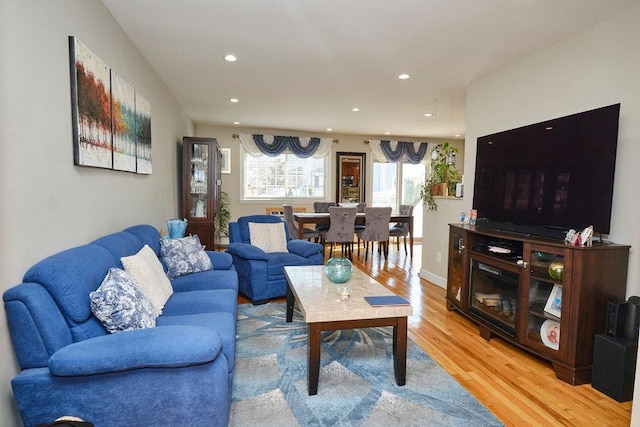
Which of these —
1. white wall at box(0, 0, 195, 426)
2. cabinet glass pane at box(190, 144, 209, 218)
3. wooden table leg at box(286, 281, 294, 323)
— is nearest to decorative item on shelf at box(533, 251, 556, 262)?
wooden table leg at box(286, 281, 294, 323)

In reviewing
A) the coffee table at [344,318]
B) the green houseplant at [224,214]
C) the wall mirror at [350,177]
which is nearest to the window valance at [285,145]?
the wall mirror at [350,177]

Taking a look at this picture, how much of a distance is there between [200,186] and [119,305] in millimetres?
3768

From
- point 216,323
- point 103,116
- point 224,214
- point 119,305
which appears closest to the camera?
point 119,305

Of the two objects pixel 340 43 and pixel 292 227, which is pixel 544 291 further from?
pixel 292 227

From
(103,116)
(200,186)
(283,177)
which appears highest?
(103,116)

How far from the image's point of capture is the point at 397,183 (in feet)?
27.4

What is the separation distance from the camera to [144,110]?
3344 millimetres

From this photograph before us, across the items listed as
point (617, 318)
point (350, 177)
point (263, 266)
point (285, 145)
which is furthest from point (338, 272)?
point (350, 177)

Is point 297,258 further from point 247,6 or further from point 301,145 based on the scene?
point 301,145

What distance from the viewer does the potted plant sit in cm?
442

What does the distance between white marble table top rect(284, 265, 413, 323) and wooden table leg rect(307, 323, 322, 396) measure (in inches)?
2.4

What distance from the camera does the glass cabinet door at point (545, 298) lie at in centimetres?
236

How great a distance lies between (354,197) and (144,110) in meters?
5.39

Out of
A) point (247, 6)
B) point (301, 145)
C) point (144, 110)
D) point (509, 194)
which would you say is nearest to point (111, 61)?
point (144, 110)
